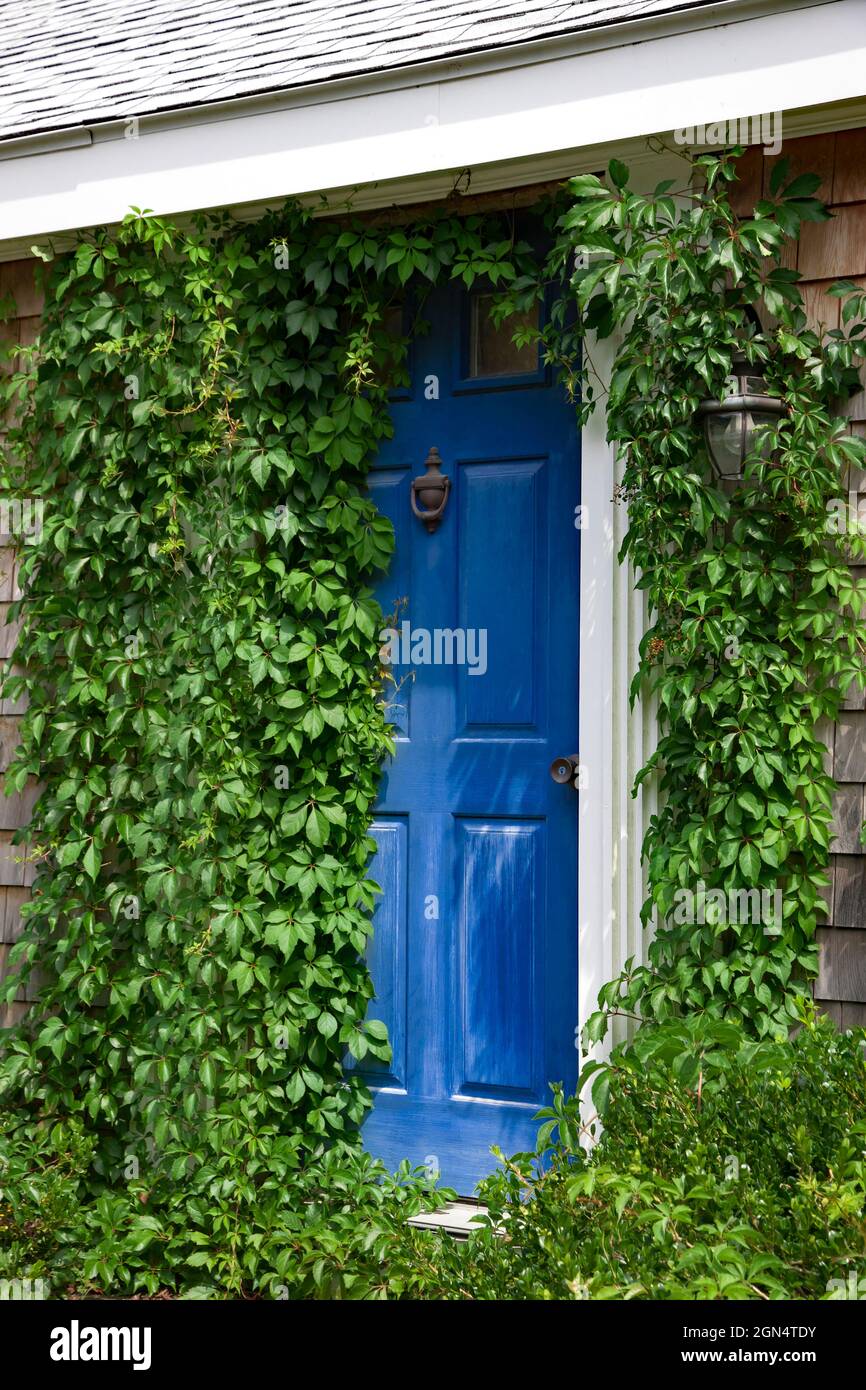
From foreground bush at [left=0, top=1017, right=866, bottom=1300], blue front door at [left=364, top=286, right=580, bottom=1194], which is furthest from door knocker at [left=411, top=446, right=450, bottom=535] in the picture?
foreground bush at [left=0, top=1017, right=866, bottom=1300]

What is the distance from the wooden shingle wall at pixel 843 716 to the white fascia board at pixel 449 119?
0.23 m

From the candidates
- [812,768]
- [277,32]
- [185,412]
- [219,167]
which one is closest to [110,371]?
[185,412]

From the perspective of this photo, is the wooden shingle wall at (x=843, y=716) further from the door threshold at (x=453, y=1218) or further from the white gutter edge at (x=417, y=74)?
the door threshold at (x=453, y=1218)

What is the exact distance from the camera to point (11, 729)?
414 cm

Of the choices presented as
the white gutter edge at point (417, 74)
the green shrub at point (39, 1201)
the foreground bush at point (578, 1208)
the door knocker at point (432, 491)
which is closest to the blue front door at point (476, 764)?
the door knocker at point (432, 491)

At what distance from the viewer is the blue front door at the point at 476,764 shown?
3.52 metres

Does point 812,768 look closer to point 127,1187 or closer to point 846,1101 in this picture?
point 846,1101

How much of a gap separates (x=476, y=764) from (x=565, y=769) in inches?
11.3

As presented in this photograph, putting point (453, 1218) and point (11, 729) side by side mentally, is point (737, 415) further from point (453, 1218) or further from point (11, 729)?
point (11, 729)

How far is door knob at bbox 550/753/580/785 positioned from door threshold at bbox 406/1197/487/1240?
1147mm

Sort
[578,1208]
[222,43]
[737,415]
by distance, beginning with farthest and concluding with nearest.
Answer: [222,43] < [737,415] < [578,1208]

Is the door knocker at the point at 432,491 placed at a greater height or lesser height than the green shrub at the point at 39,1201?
greater

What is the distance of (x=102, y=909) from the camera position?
387 cm

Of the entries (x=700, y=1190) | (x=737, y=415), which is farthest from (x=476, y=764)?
(x=700, y=1190)
